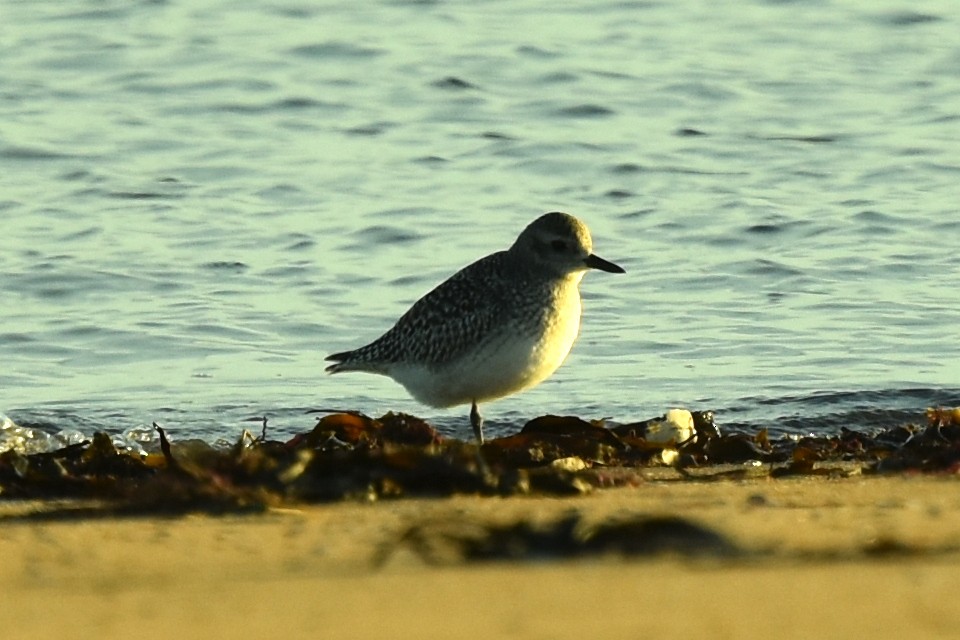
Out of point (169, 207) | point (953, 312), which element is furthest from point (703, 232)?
point (169, 207)

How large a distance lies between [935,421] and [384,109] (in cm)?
851

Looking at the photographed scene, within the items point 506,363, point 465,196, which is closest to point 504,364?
point 506,363

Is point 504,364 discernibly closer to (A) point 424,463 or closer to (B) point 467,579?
(A) point 424,463

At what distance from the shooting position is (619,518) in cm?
456

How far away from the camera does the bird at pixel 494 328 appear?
25.5ft

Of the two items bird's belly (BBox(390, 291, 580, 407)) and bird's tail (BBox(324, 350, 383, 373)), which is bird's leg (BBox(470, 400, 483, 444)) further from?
bird's tail (BBox(324, 350, 383, 373))

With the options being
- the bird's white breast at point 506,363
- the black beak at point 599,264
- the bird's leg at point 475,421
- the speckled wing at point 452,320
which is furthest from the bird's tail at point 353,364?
the black beak at point 599,264

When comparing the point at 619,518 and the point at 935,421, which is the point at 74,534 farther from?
the point at 935,421

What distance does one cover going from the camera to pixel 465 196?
12672 millimetres

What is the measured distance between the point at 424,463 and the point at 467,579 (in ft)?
5.29

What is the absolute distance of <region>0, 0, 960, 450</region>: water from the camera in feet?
31.6

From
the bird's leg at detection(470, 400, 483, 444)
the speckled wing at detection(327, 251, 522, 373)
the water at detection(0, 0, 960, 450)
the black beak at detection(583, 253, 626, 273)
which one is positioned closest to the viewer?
the speckled wing at detection(327, 251, 522, 373)

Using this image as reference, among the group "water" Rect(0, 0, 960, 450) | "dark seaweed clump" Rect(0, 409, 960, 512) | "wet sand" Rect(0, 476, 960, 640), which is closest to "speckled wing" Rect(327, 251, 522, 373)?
"dark seaweed clump" Rect(0, 409, 960, 512)

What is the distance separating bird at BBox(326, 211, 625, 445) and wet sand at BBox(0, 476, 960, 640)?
8.03ft
